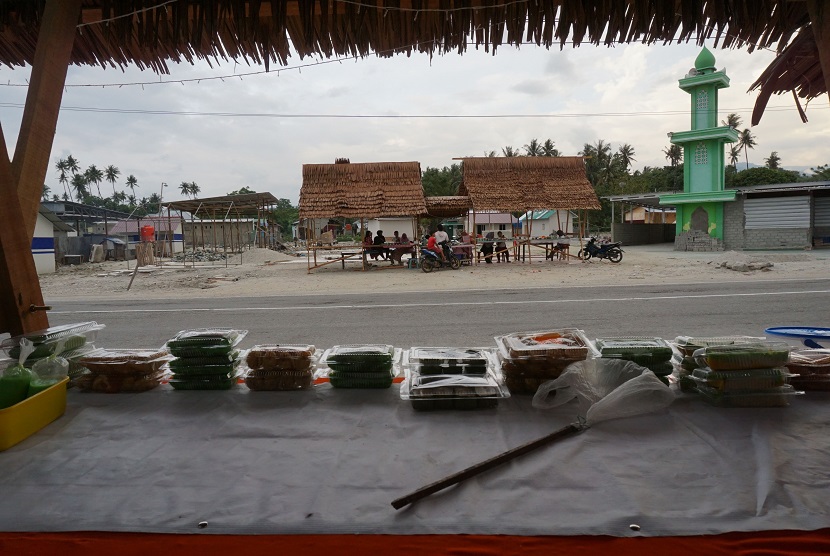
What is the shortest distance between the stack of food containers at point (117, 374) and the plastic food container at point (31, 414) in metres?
0.33

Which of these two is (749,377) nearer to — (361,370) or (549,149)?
(361,370)

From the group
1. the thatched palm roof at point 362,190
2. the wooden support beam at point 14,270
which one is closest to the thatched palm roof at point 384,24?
the wooden support beam at point 14,270

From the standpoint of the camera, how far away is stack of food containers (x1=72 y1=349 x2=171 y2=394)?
329 cm

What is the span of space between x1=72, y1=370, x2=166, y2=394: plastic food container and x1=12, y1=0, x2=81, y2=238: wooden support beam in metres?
0.94

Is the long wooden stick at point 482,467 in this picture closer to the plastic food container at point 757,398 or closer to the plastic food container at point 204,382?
the plastic food container at point 757,398

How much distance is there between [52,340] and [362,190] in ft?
55.0

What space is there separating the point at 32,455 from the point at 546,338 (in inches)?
107

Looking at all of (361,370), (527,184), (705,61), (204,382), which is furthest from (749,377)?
(705,61)

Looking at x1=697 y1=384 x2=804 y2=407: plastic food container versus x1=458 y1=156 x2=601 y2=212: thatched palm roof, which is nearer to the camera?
x1=697 y1=384 x2=804 y2=407: plastic food container

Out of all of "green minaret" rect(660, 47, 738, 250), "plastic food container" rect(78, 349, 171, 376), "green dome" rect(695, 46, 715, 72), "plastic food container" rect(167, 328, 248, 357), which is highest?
"green dome" rect(695, 46, 715, 72)

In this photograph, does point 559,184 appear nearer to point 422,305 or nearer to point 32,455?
point 422,305

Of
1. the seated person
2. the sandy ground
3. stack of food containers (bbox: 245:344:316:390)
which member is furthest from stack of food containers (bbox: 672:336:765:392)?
the seated person

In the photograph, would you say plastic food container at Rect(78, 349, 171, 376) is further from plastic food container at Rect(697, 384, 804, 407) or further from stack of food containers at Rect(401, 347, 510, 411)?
plastic food container at Rect(697, 384, 804, 407)

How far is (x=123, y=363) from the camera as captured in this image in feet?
10.8
